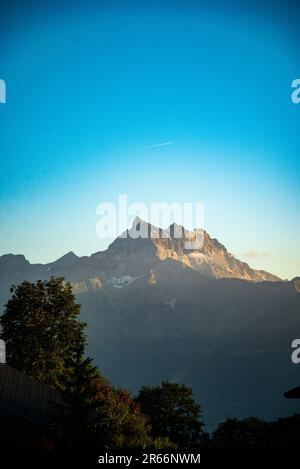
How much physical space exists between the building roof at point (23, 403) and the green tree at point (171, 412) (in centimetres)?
3008

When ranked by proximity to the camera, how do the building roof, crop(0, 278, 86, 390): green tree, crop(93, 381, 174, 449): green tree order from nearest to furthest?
the building roof, crop(93, 381, 174, 449): green tree, crop(0, 278, 86, 390): green tree

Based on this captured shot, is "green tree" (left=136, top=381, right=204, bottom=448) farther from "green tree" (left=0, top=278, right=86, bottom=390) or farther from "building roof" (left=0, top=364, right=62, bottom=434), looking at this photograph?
"building roof" (left=0, top=364, right=62, bottom=434)

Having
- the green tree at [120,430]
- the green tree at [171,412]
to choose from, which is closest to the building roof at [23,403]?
the green tree at [120,430]

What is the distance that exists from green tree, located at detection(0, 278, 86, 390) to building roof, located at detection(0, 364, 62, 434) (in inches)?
554

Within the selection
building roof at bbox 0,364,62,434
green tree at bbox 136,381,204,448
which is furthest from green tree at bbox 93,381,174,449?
green tree at bbox 136,381,204,448

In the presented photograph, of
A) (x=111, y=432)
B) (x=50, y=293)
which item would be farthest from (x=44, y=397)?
(x=50, y=293)

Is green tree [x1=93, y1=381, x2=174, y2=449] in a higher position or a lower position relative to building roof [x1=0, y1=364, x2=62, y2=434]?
lower

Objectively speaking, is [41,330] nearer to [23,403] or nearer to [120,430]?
[120,430]

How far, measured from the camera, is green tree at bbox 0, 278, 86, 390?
48.1 meters

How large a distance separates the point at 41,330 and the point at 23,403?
21047 mm

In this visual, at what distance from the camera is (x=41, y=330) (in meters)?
50.2

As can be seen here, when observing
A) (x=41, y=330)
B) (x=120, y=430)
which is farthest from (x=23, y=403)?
(x=41, y=330)

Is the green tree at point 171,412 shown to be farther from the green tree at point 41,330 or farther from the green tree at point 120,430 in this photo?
the green tree at point 120,430
